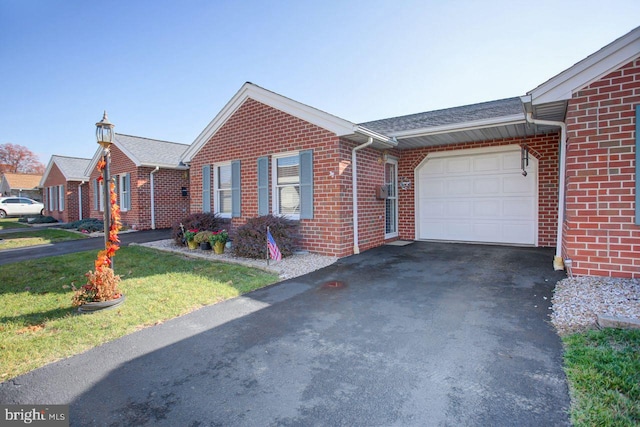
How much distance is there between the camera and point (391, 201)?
995cm

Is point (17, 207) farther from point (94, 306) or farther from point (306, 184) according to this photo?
point (94, 306)

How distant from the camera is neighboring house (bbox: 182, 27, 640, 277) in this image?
16.0ft

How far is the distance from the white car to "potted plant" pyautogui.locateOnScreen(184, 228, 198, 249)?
26378 millimetres

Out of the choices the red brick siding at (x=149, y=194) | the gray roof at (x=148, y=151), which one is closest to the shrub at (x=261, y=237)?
the red brick siding at (x=149, y=194)

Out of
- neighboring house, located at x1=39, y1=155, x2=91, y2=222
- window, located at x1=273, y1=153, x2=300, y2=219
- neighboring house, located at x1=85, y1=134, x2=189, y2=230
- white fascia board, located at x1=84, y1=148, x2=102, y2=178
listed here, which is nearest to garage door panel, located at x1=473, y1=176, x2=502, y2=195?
window, located at x1=273, y1=153, x2=300, y2=219

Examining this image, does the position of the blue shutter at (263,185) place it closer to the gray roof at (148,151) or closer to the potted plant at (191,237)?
the potted plant at (191,237)

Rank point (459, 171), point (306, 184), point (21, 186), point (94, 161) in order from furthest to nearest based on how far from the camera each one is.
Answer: point (21, 186) < point (94, 161) < point (459, 171) < point (306, 184)

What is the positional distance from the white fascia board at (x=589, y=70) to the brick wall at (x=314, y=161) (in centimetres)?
397

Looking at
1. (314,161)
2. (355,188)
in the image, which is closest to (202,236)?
(314,161)

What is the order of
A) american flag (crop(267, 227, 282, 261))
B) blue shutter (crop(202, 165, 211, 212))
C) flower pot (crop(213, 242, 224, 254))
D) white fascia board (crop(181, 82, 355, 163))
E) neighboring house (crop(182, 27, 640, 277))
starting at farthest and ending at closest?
1. blue shutter (crop(202, 165, 211, 212))
2. flower pot (crop(213, 242, 224, 254))
3. white fascia board (crop(181, 82, 355, 163))
4. american flag (crop(267, 227, 282, 261))
5. neighboring house (crop(182, 27, 640, 277))

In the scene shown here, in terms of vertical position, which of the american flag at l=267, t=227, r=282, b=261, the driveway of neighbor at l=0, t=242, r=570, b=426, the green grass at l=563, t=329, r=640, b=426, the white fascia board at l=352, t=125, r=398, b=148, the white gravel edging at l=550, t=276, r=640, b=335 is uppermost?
the white fascia board at l=352, t=125, r=398, b=148

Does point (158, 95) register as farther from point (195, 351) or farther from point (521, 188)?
point (521, 188)

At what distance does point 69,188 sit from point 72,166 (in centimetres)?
176

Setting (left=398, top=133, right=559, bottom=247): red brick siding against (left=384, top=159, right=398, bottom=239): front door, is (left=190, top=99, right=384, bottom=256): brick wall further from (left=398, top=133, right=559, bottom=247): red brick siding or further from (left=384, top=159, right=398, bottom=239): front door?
(left=398, top=133, right=559, bottom=247): red brick siding
